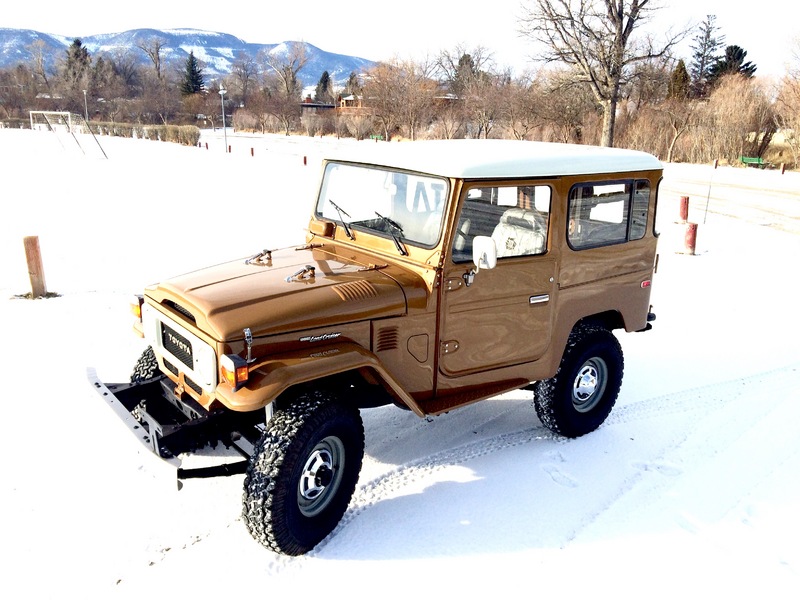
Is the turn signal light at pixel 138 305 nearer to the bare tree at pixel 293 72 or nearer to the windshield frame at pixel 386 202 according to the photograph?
the windshield frame at pixel 386 202

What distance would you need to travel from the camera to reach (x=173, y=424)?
12.7ft

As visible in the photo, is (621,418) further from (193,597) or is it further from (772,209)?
(772,209)

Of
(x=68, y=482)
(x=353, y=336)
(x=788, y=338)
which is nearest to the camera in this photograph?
(x=353, y=336)

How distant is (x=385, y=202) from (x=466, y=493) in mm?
2043

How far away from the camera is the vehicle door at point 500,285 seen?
4.07 metres

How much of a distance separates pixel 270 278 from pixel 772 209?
58.1ft

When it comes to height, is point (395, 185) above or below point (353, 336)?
above

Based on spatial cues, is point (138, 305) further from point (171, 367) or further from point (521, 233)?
point (521, 233)

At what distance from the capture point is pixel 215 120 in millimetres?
76688

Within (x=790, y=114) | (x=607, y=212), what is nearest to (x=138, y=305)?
(x=607, y=212)

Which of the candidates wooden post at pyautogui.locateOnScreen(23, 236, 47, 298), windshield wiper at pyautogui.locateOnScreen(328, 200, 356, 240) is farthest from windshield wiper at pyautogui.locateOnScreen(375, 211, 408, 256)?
wooden post at pyautogui.locateOnScreen(23, 236, 47, 298)

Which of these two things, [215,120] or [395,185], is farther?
[215,120]

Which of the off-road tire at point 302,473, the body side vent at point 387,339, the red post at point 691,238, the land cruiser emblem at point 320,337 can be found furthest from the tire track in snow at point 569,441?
the red post at point 691,238

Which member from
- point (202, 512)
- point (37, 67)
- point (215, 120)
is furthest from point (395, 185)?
point (37, 67)
